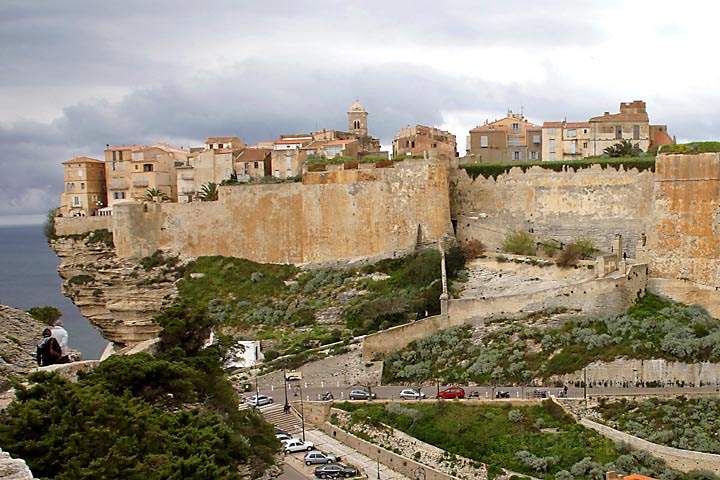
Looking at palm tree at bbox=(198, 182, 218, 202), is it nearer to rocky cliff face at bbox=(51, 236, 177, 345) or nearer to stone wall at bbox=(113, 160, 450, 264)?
stone wall at bbox=(113, 160, 450, 264)

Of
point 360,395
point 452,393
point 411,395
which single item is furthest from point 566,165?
point 360,395

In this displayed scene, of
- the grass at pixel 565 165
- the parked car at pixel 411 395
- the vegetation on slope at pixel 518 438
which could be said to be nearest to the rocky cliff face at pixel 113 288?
the grass at pixel 565 165

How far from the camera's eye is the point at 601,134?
4159cm

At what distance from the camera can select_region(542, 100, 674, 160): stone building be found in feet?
134

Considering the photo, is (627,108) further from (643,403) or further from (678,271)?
(643,403)

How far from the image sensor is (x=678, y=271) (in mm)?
31047

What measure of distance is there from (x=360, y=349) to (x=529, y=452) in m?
9.17

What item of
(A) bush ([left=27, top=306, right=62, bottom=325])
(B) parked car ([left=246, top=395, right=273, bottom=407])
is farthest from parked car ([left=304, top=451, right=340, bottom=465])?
(A) bush ([left=27, top=306, right=62, bottom=325])

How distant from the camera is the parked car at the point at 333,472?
75.6 ft

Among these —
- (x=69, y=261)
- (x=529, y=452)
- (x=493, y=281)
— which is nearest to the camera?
(x=529, y=452)

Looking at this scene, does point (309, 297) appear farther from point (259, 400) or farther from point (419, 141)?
point (419, 141)

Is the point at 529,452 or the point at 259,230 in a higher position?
the point at 259,230

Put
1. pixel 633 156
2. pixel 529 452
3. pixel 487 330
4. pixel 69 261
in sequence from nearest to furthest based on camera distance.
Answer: pixel 529 452, pixel 487 330, pixel 633 156, pixel 69 261

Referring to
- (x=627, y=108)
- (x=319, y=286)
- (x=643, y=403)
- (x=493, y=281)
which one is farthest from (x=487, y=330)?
(x=627, y=108)
